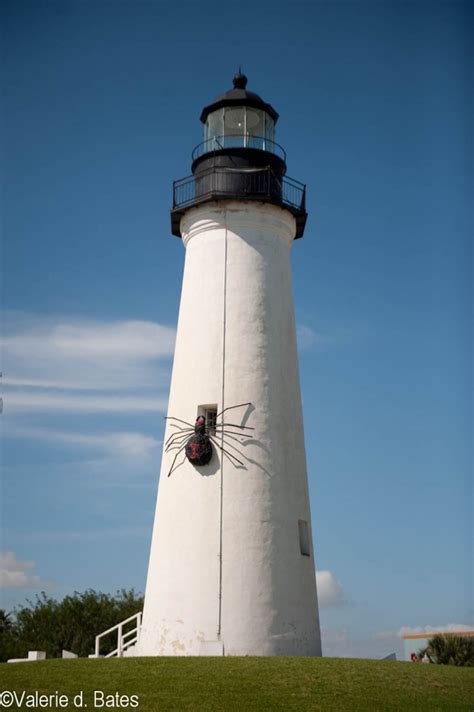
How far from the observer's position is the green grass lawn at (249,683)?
1484 centimetres

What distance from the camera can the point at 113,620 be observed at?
42125 millimetres

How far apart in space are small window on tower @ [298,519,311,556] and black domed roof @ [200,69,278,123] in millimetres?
11744

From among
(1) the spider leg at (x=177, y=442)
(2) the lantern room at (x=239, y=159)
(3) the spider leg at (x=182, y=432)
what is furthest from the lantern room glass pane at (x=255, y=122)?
(1) the spider leg at (x=177, y=442)

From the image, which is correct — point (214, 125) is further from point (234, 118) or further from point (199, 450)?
point (199, 450)

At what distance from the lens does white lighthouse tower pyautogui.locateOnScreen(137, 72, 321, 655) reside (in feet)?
67.8

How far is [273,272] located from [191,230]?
2713 mm

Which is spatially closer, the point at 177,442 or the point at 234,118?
the point at 177,442

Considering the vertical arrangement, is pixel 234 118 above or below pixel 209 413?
above

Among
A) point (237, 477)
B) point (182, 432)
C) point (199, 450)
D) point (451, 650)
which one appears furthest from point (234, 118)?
point (451, 650)

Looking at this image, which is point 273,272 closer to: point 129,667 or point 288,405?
point 288,405

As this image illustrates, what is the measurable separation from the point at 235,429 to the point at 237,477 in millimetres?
1241

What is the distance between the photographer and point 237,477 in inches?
842

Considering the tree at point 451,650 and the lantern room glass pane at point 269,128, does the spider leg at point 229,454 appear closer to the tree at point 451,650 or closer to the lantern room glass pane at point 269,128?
the tree at point 451,650

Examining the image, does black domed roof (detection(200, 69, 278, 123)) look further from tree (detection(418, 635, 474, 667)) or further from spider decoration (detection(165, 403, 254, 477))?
tree (detection(418, 635, 474, 667))
